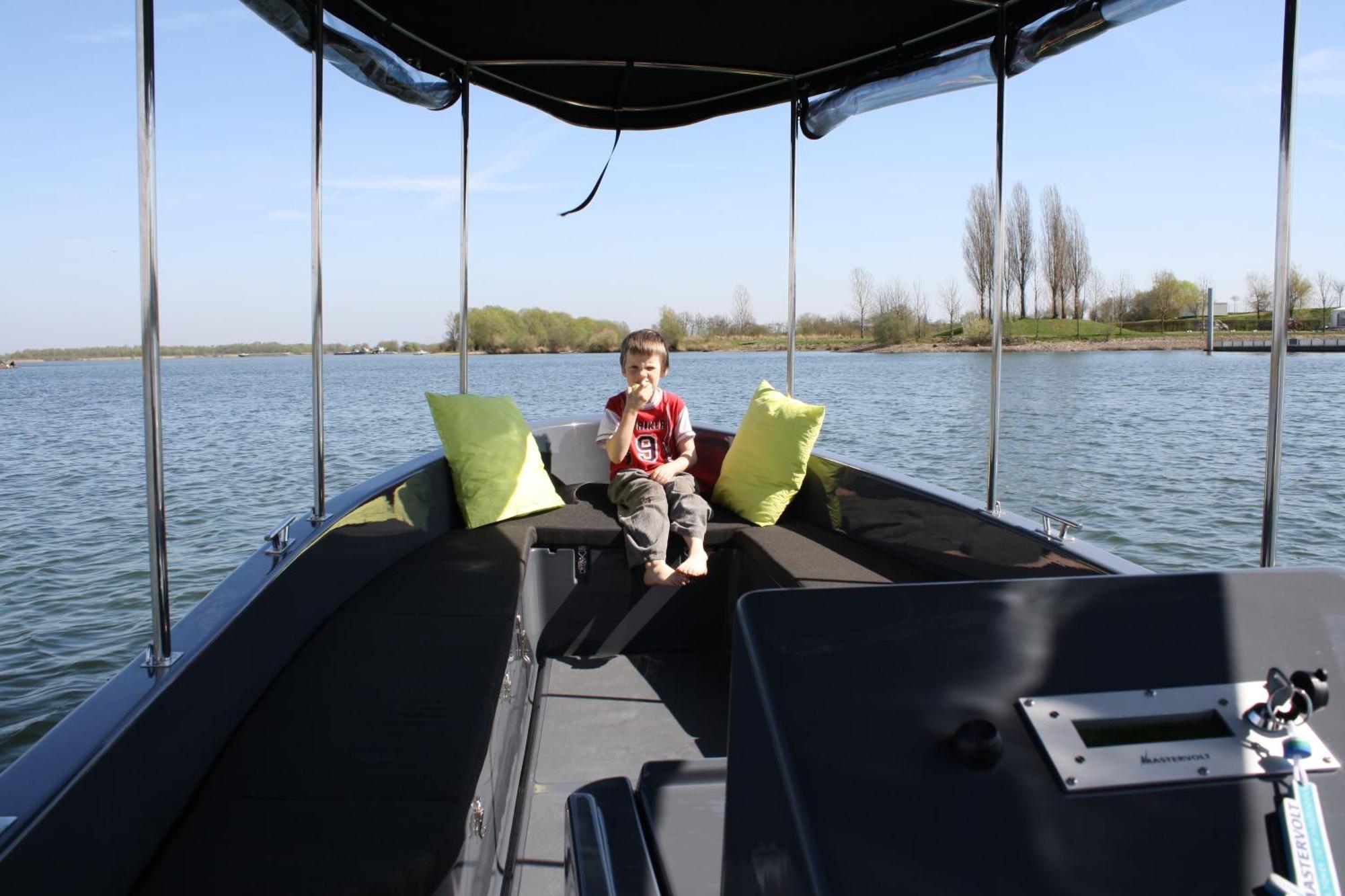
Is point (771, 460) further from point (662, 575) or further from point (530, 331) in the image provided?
point (530, 331)

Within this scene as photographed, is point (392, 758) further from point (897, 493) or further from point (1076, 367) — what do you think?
point (1076, 367)

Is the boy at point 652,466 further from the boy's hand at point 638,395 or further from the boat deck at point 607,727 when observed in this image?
the boat deck at point 607,727

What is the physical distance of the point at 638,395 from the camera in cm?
297

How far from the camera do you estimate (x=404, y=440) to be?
1330cm

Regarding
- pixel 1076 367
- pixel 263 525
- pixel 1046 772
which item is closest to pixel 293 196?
pixel 1046 772

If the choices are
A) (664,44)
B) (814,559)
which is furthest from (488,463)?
(664,44)

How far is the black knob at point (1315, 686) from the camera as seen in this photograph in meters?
0.66

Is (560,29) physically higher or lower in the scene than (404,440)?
higher

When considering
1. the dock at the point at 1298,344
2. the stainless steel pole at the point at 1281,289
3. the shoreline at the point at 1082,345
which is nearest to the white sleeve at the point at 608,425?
the stainless steel pole at the point at 1281,289

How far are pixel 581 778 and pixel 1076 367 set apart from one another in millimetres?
31017

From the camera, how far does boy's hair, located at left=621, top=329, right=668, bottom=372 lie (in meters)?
3.04

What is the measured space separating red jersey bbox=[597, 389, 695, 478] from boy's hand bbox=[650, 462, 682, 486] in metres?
0.10

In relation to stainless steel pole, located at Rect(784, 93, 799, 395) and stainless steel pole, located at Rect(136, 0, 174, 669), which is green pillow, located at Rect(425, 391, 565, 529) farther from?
stainless steel pole, located at Rect(136, 0, 174, 669)

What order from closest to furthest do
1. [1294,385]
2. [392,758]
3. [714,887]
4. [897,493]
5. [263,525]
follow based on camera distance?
[714,887], [392,758], [897,493], [263,525], [1294,385]
